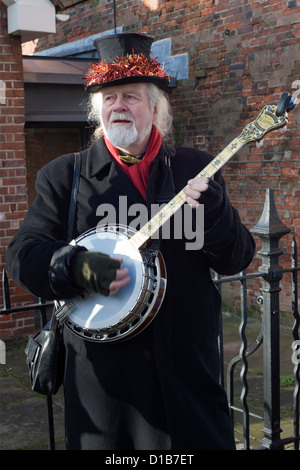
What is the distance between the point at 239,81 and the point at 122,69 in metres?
4.77

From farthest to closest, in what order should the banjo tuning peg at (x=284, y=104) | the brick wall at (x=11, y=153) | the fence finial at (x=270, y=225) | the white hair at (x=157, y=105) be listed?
the brick wall at (x=11, y=153)
the fence finial at (x=270, y=225)
the white hair at (x=157, y=105)
the banjo tuning peg at (x=284, y=104)

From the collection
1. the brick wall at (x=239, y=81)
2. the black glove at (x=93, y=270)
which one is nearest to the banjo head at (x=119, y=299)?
the black glove at (x=93, y=270)

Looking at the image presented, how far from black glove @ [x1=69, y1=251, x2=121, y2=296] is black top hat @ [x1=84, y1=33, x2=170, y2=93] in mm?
647

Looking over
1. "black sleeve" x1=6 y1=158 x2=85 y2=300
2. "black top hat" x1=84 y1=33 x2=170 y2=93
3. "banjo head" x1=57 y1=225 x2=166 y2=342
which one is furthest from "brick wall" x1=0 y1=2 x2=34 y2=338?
"banjo head" x1=57 y1=225 x2=166 y2=342

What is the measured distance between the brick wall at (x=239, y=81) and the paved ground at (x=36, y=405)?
1248 millimetres

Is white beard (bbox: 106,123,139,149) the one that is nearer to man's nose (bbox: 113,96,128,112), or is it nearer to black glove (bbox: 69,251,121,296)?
man's nose (bbox: 113,96,128,112)

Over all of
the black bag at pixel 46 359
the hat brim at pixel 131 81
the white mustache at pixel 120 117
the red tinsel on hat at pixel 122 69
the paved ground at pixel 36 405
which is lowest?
the paved ground at pixel 36 405

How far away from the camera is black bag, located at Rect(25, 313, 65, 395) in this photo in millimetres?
2039

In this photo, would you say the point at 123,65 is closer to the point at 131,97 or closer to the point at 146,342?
the point at 131,97

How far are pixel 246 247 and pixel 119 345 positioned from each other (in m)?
0.56

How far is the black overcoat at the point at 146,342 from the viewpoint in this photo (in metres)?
2.00

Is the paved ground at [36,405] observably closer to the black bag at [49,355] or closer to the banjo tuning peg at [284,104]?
the black bag at [49,355]

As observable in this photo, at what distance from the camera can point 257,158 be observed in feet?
21.4

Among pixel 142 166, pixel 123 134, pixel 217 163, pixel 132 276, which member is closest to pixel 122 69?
pixel 123 134
